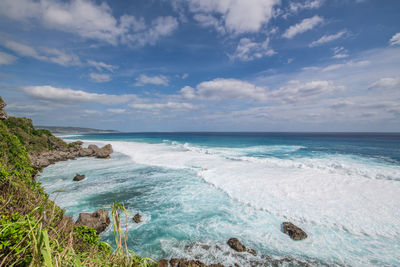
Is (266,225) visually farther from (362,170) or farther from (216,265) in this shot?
(362,170)

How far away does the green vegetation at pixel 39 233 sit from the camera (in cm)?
179

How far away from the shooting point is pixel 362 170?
15250 mm

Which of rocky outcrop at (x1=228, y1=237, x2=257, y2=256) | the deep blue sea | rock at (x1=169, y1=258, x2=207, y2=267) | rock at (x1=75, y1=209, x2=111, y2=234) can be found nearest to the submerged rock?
rocky outcrop at (x1=228, y1=237, x2=257, y2=256)

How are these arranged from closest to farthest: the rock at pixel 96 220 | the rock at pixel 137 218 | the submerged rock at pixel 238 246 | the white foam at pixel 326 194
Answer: the submerged rock at pixel 238 246
the rock at pixel 96 220
the white foam at pixel 326 194
the rock at pixel 137 218

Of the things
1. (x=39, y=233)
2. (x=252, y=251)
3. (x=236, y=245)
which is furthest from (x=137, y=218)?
(x=39, y=233)

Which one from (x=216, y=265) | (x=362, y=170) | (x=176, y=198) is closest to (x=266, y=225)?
(x=216, y=265)

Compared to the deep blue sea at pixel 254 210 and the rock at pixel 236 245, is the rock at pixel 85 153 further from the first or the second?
the rock at pixel 236 245

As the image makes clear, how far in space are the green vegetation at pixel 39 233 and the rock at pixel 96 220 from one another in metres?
2.37

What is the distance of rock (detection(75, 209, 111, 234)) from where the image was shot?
6957 millimetres

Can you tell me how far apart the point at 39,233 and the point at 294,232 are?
8275mm

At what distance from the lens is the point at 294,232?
681 centimetres

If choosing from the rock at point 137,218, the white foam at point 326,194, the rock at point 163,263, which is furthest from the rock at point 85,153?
the rock at point 163,263

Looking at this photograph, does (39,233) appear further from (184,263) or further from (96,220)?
(96,220)

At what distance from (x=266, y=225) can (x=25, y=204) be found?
851 cm
